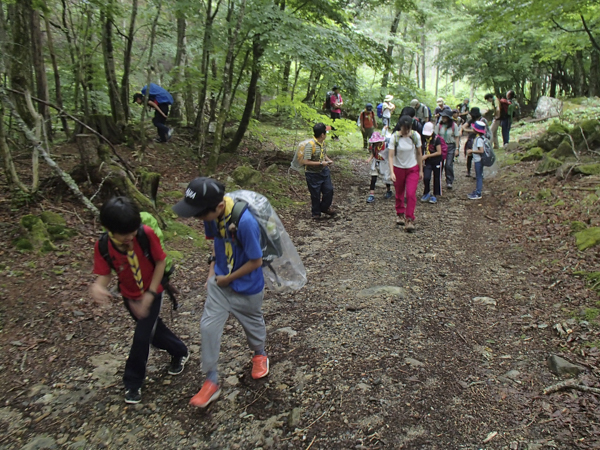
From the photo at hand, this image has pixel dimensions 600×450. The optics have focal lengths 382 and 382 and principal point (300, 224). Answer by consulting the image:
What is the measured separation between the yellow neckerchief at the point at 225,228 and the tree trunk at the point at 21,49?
5.54m

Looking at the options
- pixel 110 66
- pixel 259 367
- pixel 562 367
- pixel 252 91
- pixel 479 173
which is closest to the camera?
pixel 562 367

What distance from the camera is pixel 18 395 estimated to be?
3.14 metres

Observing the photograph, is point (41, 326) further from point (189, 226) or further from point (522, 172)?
point (522, 172)

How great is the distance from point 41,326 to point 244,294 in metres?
2.49

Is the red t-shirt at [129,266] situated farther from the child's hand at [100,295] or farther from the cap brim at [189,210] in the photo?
the cap brim at [189,210]

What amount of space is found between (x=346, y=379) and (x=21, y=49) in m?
A: 7.80

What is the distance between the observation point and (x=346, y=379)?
325cm

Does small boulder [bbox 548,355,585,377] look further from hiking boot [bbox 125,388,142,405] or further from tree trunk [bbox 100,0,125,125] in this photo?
tree trunk [bbox 100,0,125,125]

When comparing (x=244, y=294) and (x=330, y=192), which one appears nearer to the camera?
(x=244, y=294)

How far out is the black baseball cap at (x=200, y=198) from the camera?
2547 mm

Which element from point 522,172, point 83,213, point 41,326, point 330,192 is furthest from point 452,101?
point 41,326

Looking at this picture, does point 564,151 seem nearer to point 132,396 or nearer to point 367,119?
point 367,119

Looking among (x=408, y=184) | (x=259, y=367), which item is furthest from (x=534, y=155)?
(x=259, y=367)

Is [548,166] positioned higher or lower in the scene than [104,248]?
higher
